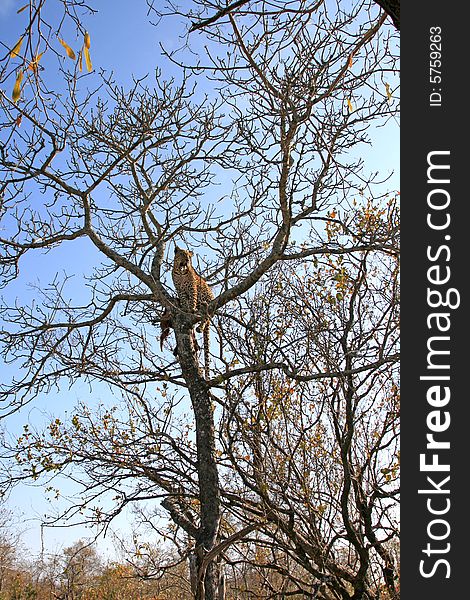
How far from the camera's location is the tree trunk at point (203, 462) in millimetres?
5980

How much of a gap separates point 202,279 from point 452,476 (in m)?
5.14

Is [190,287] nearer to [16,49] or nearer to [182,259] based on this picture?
[182,259]

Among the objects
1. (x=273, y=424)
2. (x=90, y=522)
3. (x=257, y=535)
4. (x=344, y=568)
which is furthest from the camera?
(x=90, y=522)

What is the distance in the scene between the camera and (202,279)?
7.24m

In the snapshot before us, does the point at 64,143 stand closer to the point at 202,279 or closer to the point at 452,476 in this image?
the point at 202,279

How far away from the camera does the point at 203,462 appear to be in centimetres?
645

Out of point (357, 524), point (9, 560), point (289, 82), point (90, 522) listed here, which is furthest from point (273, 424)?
point (9, 560)

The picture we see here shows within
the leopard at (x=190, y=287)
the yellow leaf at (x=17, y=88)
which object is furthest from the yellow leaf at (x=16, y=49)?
the leopard at (x=190, y=287)

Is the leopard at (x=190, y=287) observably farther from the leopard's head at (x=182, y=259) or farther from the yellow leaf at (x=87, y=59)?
the yellow leaf at (x=87, y=59)

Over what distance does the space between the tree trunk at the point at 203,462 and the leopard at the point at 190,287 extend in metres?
0.16

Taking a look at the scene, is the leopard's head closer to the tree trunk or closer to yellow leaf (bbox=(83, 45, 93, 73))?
the tree trunk

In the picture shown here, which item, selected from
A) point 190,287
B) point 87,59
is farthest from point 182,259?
point 87,59

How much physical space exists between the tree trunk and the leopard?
16cm

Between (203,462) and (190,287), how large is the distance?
179 cm
